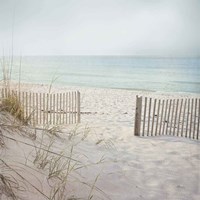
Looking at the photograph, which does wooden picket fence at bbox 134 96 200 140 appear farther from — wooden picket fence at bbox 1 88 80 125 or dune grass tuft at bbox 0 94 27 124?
dune grass tuft at bbox 0 94 27 124

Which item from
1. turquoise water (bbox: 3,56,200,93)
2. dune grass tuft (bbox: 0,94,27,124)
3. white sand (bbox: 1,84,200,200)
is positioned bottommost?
white sand (bbox: 1,84,200,200)

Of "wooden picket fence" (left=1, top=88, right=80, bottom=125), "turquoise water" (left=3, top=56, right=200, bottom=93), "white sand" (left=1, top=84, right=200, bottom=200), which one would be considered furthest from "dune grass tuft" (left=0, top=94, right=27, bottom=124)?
"turquoise water" (left=3, top=56, right=200, bottom=93)

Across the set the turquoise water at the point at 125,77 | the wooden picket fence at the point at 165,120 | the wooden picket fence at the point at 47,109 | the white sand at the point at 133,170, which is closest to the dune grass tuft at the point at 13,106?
the wooden picket fence at the point at 47,109

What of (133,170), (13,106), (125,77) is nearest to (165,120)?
(133,170)

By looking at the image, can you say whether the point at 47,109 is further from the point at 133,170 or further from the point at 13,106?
the point at 133,170

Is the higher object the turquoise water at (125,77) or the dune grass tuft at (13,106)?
the turquoise water at (125,77)

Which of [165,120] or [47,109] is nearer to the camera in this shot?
[47,109]

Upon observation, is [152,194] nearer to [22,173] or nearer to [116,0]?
[22,173]

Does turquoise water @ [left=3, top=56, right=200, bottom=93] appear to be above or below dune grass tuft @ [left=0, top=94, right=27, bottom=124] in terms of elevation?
above

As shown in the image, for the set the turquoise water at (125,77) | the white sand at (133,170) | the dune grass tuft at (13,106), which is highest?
the turquoise water at (125,77)

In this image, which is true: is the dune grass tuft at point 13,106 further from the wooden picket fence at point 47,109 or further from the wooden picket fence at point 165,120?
the wooden picket fence at point 165,120

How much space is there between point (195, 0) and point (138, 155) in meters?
1.29

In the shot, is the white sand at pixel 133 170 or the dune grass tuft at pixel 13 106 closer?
the white sand at pixel 133 170

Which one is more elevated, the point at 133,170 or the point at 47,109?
the point at 47,109
